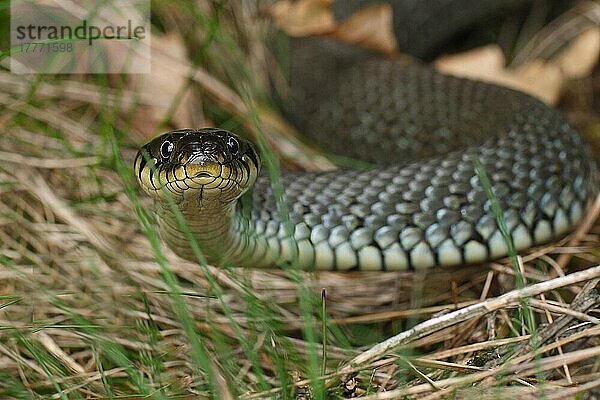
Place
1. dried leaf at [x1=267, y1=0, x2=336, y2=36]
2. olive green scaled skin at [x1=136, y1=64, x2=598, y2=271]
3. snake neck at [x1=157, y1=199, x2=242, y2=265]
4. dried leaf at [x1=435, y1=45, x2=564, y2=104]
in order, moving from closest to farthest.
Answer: snake neck at [x1=157, y1=199, x2=242, y2=265] → olive green scaled skin at [x1=136, y1=64, x2=598, y2=271] → dried leaf at [x1=435, y1=45, x2=564, y2=104] → dried leaf at [x1=267, y1=0, x2=336, y2=36]

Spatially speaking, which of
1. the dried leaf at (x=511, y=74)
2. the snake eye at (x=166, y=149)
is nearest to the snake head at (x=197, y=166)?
the snake eye at (x=166, y=149)

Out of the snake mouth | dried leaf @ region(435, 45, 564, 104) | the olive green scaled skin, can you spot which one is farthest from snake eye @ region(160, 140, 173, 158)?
dried leaf @ region(435, 45, 564, 104)

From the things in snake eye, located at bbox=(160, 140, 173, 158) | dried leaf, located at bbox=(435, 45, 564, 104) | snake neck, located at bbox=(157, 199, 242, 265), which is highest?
dried leaf, located at bbox=(435, 45, 564, 104)

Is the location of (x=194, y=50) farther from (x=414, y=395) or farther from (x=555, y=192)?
(x=414, y=395)

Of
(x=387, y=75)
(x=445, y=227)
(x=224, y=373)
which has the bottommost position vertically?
(x=224, y=373)

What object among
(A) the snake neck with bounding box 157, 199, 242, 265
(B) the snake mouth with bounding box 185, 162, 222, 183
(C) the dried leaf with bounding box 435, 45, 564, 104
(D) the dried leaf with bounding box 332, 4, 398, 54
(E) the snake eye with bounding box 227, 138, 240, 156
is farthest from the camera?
(D) the dried leaf with bounding box 332, 4, 398, 54

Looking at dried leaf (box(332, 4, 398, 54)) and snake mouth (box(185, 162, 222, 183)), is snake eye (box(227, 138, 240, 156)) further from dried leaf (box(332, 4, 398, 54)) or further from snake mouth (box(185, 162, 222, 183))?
dried leaf (box(332, 4, 398, 54))

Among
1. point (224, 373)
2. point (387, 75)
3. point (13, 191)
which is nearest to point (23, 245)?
point (13, 191)
